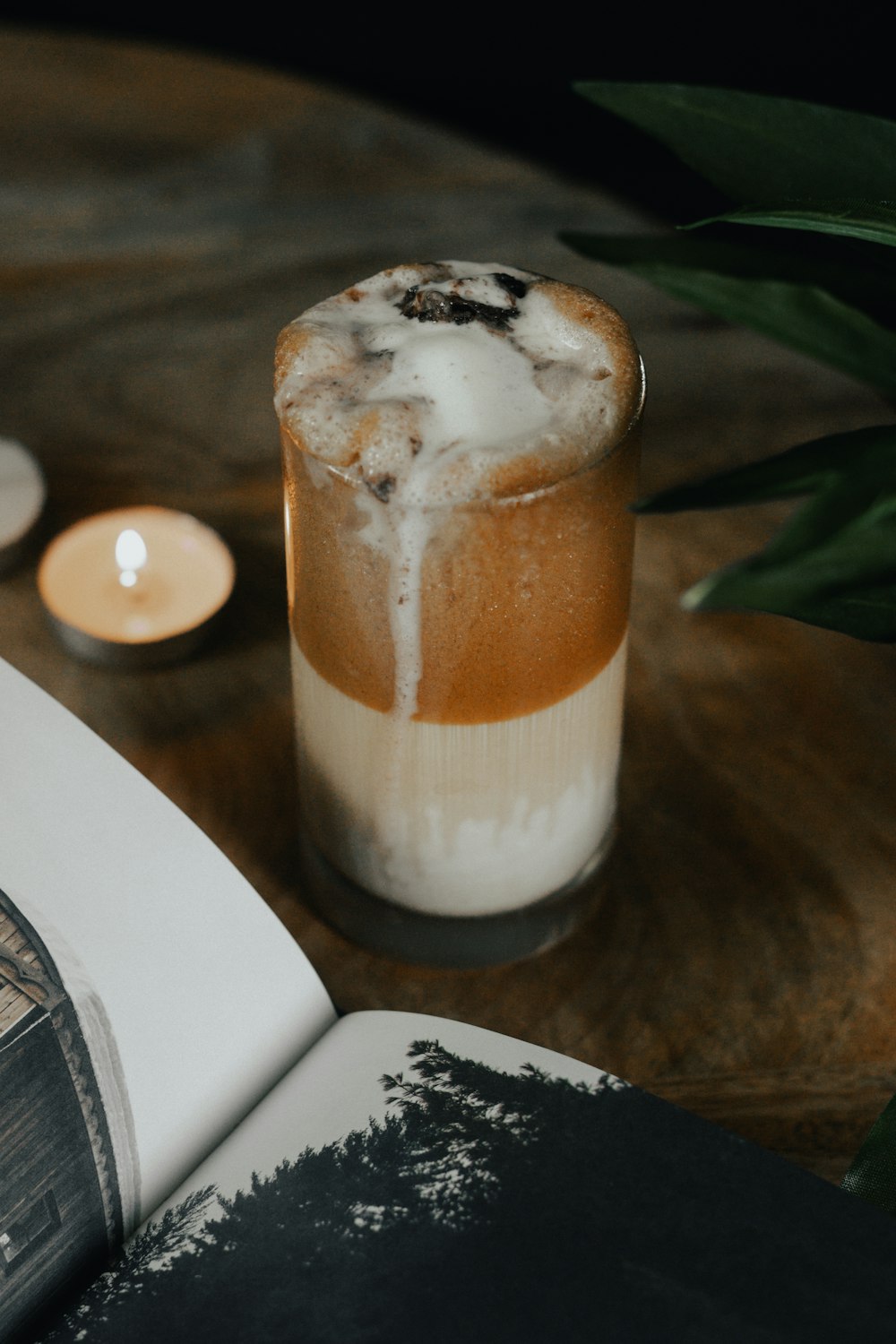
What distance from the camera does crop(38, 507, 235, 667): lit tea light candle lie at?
0.58m

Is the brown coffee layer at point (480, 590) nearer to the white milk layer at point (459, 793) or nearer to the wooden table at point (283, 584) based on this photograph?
the white milk layer at point (459, 793)

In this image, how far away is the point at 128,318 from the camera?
0.69 metres

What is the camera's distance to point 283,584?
60 centimetres

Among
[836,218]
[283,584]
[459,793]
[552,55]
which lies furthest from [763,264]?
[552,55]

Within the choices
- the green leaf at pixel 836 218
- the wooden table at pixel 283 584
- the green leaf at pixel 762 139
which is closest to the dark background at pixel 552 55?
the wooden table at pixel 283 584

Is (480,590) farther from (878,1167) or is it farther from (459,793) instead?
(878,1167)

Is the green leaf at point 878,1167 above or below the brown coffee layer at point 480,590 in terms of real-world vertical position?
below

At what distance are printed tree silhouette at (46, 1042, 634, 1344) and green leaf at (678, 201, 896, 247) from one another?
0.25m

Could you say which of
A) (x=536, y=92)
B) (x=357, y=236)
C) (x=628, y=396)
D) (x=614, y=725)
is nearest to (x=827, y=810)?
(x=614, y=725)

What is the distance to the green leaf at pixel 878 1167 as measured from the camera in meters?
0.38

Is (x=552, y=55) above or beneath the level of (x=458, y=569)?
beneath

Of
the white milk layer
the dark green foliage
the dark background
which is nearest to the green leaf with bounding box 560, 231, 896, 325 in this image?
the dark green foliage

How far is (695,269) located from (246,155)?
1.69 feet

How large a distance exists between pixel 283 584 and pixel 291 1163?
0.28 meters
